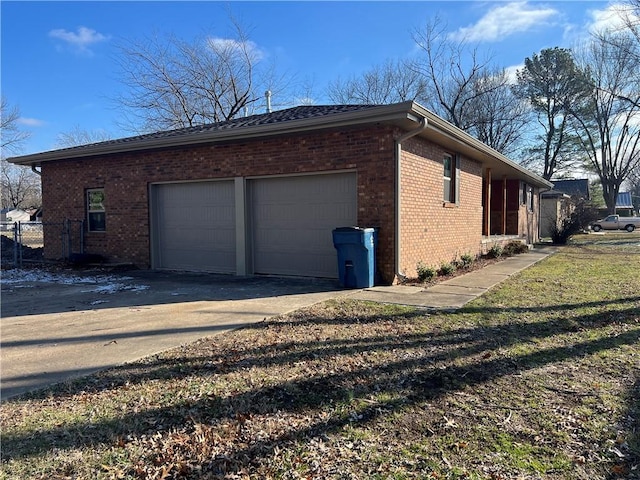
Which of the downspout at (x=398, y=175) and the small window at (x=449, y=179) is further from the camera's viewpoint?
the small window at (x=449, y=179)

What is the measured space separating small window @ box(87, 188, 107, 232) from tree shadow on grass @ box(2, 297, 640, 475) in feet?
30.0

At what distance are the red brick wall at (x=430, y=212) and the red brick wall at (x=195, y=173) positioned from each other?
537 millimetres

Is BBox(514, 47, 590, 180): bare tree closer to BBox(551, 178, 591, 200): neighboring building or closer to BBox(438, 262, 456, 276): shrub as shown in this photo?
BBox(551, 178, 591, 200): neighboring building

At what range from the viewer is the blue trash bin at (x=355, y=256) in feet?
26.0

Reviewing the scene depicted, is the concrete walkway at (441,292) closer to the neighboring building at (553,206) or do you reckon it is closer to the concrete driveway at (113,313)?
the concrete driveway at (113,313)

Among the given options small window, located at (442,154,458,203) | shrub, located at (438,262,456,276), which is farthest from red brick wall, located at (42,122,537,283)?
small window, located at (442,154,458,203)

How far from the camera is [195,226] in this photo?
1109 cm

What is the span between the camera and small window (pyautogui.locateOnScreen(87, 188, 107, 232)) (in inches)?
498

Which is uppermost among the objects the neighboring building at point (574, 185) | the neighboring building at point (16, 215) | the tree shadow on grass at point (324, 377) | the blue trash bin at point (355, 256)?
the neighboring building at point (574, 185)

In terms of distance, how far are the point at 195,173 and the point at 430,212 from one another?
567cm

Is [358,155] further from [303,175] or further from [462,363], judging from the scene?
[462,363]

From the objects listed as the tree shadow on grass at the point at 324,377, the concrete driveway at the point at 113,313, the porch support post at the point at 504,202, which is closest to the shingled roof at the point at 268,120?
the concrete driveway at the point at 113,313

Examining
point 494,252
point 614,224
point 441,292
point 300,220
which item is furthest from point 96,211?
point 614,224

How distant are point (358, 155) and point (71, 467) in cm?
705
